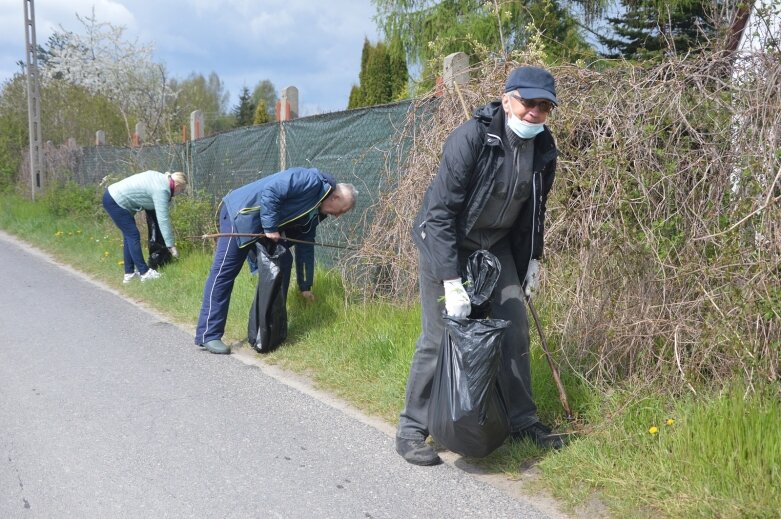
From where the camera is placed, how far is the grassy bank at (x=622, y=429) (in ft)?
10.1

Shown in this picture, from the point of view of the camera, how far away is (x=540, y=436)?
385 cm

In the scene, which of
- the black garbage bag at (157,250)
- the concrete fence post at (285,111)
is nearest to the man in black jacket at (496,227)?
the concrete fence post at (285,111)

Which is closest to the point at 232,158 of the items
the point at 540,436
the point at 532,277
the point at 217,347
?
the point at 217,347

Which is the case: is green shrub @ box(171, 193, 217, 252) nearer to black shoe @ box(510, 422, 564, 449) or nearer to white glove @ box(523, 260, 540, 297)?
white glove @ box(523, 260, 540, 297)

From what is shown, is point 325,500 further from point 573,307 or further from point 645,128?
point 645,128

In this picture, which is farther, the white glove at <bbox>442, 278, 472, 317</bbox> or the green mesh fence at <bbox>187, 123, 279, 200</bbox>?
the green mesh fence at <bbox>187, 123, 279, 200</bbox>

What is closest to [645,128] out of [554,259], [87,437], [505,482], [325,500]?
[554,259]

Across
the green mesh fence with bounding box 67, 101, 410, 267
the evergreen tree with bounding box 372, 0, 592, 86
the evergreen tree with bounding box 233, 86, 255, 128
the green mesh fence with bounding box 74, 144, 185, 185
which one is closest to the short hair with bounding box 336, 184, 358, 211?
the green mesh fence with bounding box 67, 101, 410, 267

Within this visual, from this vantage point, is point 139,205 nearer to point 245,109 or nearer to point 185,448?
point 185,448

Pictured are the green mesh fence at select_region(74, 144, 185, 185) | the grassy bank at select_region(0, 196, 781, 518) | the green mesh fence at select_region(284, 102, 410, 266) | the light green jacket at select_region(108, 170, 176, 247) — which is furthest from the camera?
the green mesh fence at select_region(74, 144, 185, 185)

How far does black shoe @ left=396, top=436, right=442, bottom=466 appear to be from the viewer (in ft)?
12.6

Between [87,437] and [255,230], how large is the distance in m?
2.39

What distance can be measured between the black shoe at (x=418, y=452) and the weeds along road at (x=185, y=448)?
0.16 ft

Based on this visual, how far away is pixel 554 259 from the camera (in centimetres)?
499
